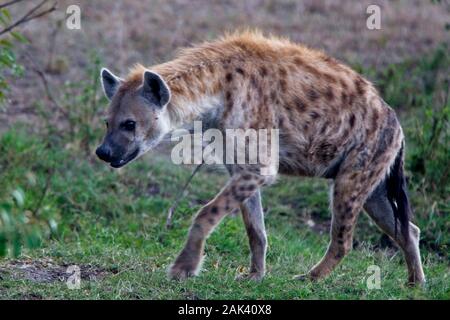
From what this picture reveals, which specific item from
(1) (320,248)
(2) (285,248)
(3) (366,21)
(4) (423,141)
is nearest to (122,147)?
(2) (285,248)

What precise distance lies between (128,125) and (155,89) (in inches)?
8.3

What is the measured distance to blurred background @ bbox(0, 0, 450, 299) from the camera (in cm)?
428

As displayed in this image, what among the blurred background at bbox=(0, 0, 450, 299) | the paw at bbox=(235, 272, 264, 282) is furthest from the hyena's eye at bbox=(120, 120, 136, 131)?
the paw at bbox=(235, 272, 264, 282)

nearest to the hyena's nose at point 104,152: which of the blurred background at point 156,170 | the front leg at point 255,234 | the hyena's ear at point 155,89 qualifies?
the hyena's ear at point 155,89

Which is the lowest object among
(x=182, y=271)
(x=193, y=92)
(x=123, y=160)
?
(x=182, y=271)

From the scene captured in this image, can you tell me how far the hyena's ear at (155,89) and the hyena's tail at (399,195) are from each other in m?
1.24

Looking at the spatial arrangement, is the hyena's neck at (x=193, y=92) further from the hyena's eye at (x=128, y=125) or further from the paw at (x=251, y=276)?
the paw at (x=251, y=276)

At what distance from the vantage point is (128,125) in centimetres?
436

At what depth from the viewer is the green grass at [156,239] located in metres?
4.16

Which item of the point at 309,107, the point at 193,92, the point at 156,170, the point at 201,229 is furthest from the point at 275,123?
the point at 156,170

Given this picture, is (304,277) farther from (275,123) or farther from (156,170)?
(156,170)

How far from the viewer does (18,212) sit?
9.06 ft

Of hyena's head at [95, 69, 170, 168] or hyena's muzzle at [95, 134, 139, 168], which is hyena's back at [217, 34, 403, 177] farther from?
hyena's muzzle at [95, 134, 139, 168]
